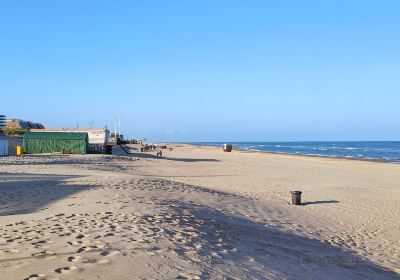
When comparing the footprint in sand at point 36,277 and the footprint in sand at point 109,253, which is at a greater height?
the footprint in sand at point 109,253

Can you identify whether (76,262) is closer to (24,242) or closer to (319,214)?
(24,242)

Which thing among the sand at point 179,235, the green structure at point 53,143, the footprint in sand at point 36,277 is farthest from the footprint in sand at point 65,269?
the green structure at point 53,143

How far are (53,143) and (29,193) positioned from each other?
31.5 meters

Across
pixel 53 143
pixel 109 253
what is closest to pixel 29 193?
pixel 109 253

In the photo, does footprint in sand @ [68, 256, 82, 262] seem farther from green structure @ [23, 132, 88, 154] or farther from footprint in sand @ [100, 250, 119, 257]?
green structure @ [23, 132, 88, 154]

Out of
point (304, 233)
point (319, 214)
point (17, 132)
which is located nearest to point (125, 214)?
point (304, 233)

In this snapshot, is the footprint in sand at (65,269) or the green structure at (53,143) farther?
the green structure at (53,143)

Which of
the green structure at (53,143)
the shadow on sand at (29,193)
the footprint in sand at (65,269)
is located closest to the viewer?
the footprint in sand at (65,269)

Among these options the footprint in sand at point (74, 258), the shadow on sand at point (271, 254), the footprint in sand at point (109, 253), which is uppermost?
the footprint in sand at point (74, 258)

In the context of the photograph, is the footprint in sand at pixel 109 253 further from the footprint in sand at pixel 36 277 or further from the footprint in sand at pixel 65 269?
the footprint in sand at pixel 36 277

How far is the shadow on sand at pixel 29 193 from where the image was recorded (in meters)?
11.0

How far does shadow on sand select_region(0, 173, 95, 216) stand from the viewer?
11.0 meters

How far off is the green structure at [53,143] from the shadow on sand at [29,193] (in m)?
26.1

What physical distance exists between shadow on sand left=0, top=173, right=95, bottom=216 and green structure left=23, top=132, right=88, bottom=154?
2612 cm
